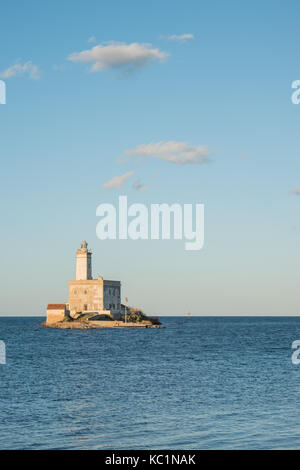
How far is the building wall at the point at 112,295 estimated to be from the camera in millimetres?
166375

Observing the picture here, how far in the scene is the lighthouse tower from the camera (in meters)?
163

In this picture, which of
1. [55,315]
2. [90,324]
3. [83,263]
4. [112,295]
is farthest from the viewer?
[112,295]

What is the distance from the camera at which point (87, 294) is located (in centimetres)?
16412

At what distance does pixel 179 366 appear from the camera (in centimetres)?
6481

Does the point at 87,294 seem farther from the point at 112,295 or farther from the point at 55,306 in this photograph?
the point at 55,306

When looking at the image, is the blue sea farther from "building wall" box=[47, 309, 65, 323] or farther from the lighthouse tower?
"building wall" box=[47, 309, 65, 323]

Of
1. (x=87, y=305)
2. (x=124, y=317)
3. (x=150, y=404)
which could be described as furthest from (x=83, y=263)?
(x=150, y=404)

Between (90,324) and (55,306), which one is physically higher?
(55,306)

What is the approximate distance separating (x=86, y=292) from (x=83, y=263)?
7.60 meters

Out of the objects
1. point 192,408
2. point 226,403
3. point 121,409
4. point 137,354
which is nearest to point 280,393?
point 226,403

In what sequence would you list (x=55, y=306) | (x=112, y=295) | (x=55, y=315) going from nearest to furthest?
1. (x=55, y=306)
2. (x=55, y=315)
3. (x=112, y=295)

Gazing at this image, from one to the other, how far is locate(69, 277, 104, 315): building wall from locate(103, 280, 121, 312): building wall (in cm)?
221

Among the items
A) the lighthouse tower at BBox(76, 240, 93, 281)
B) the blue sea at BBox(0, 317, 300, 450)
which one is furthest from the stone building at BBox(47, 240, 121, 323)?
the blue sea at BBox(0, 317, 300, 450)

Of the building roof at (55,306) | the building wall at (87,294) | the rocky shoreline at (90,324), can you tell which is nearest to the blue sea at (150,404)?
the rocky shoreline at (90,324)
